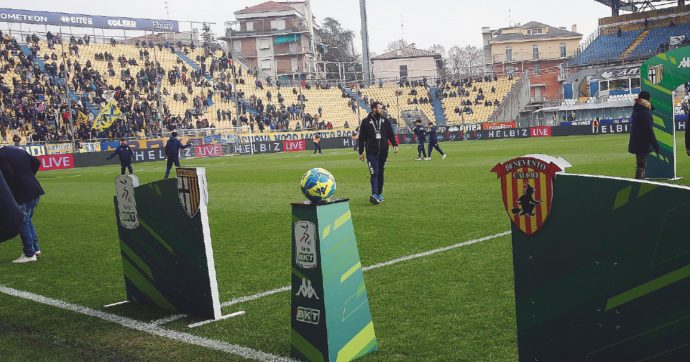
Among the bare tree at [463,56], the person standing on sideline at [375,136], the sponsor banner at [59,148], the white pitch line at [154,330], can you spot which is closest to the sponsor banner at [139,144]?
the sponsor banner at [59,148]

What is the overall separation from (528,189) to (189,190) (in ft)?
10.6

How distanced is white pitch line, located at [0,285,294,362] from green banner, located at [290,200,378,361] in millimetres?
311

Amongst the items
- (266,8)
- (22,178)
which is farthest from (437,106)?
(22,178)

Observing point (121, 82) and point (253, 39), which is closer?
point (121, 82)

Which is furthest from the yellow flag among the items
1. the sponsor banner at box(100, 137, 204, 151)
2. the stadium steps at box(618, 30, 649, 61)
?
the stadium steps at box(618, 30, 649, 61)

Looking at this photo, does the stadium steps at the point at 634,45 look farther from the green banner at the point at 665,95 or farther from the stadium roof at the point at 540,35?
the green banner at the point at 665,95

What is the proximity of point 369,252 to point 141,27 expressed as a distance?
63817 mm

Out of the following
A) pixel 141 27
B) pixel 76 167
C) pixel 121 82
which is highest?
pixel 141 27

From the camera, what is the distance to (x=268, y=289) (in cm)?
706

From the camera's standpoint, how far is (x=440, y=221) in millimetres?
10797

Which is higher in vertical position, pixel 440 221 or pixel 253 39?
pixel 253 39

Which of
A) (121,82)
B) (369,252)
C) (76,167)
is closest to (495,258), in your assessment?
(369,252)

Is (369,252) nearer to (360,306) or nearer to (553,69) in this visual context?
(360,306)

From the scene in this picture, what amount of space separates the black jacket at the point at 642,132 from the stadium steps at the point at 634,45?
5444cm
